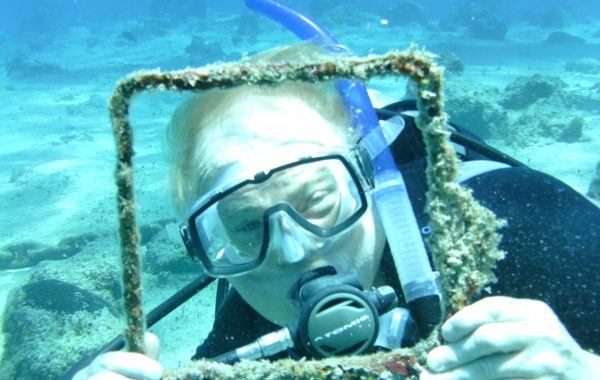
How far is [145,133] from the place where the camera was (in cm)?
1323

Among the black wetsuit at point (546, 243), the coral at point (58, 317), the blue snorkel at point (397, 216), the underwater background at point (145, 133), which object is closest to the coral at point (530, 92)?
the underwater background at point (145, 133)

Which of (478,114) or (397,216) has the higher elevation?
(397,216)

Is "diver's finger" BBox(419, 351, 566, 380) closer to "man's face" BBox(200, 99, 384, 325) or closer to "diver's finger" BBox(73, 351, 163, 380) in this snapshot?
"diver's finger" BBox(73, 351, 163, 380)

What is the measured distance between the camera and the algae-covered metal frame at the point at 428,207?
1.08 metres

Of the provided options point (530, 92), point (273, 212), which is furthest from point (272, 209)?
point (530, 92)

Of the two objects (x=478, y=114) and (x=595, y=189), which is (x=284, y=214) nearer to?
(x=595, y=189)

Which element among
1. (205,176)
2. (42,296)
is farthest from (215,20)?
(205,176)

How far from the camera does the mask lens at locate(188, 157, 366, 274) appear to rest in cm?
219

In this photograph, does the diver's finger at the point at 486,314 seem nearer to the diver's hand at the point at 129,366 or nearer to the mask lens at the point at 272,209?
the diver's hand at the point at 129,366

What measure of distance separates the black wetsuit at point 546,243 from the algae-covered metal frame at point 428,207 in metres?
0.76

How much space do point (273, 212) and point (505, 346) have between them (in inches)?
51.1

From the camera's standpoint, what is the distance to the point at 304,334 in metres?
1.63

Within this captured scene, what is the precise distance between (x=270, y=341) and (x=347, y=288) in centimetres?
37

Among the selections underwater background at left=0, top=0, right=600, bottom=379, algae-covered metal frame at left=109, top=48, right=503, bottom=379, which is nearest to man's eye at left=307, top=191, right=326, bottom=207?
underwater background at left=0, top=0, right=600, bottom=379
